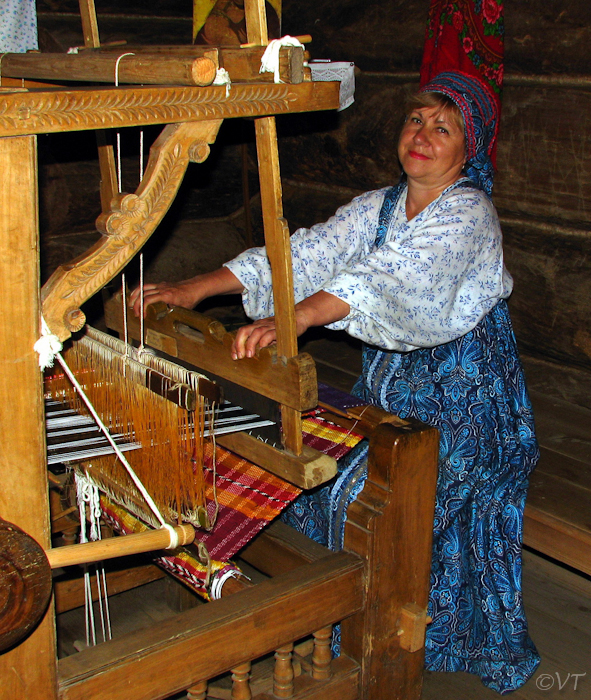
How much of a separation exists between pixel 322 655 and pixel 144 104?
3.75 ft

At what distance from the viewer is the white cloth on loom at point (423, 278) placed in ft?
6.01

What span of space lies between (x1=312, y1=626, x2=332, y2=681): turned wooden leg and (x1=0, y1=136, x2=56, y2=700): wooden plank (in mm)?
567

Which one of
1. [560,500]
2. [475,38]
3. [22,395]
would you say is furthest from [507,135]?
[22,395]

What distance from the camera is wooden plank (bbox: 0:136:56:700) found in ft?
3.47

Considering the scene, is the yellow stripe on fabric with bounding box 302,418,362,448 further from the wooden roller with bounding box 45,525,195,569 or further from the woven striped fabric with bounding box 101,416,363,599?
the wooden roller with bounding box 45,525,195,569

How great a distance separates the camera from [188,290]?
209 centimetres

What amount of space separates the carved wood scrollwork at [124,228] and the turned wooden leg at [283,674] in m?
0.80

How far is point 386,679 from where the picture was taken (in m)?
1.76

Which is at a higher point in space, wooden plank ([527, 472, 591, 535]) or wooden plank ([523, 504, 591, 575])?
wooden plank ([527, 472, 591, 535])

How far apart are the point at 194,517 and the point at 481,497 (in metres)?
0.85

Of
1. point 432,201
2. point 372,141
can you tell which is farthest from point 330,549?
point 372,141

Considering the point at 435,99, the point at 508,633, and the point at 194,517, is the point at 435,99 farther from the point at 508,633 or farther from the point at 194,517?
the point at 508,633

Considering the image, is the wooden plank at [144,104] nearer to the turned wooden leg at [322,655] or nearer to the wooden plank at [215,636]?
the wooden plank at [215,636]

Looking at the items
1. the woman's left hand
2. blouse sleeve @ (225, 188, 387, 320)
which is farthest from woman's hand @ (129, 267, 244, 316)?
the woman's left hand
